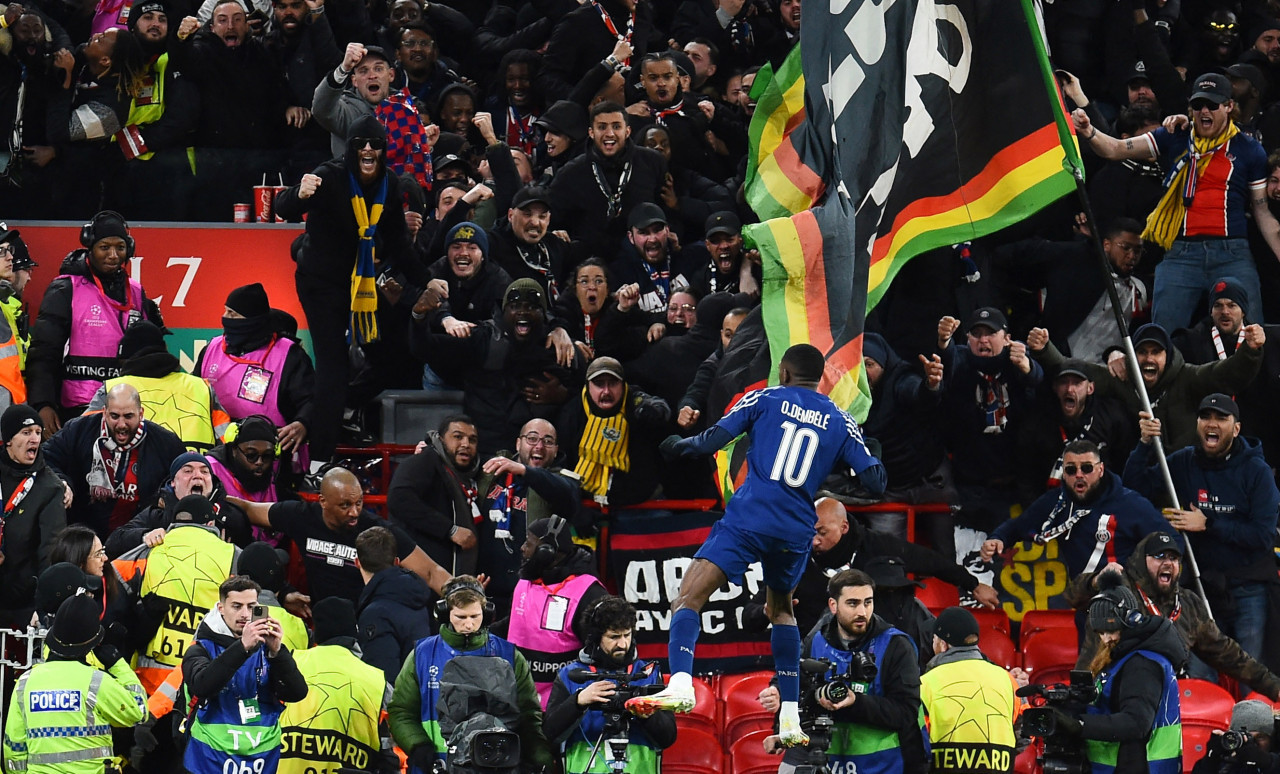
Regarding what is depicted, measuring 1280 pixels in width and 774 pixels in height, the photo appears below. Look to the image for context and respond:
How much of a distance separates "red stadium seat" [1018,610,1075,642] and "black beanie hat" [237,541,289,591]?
15.2 ft

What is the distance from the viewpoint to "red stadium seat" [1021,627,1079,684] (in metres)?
12.6

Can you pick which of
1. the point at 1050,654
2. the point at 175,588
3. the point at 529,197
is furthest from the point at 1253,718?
the point at 529,197

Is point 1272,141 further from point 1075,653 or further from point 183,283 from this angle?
point 183,283

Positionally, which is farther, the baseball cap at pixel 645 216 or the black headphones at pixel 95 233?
the baseball cap at pixel 645 216

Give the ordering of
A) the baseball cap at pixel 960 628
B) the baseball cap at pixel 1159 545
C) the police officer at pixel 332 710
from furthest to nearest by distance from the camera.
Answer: the baseball cap at pixel 1159 545
the baseball cap at pixel 960 628
the police officer at pixel 332 710

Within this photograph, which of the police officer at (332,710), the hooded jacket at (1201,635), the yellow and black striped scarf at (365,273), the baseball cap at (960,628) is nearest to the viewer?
the police officer at (332,710)

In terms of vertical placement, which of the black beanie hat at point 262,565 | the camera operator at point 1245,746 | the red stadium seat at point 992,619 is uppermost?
the black beanie hat at point 262,565

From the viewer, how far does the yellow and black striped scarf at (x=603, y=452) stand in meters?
13.0

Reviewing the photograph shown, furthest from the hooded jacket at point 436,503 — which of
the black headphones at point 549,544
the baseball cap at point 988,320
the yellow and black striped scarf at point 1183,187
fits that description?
the yellow and black striped scarf at point 1183,187

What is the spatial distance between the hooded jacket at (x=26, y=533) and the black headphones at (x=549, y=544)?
2.67 m

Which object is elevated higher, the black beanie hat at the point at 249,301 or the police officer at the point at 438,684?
the black beanie hat at the point at 249,301

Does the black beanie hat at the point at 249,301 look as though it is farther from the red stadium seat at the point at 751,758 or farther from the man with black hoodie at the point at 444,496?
the red stadium seat at the point at 751,758

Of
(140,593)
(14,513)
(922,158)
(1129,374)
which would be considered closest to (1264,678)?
(1129,374)

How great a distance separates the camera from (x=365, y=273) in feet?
44.2
